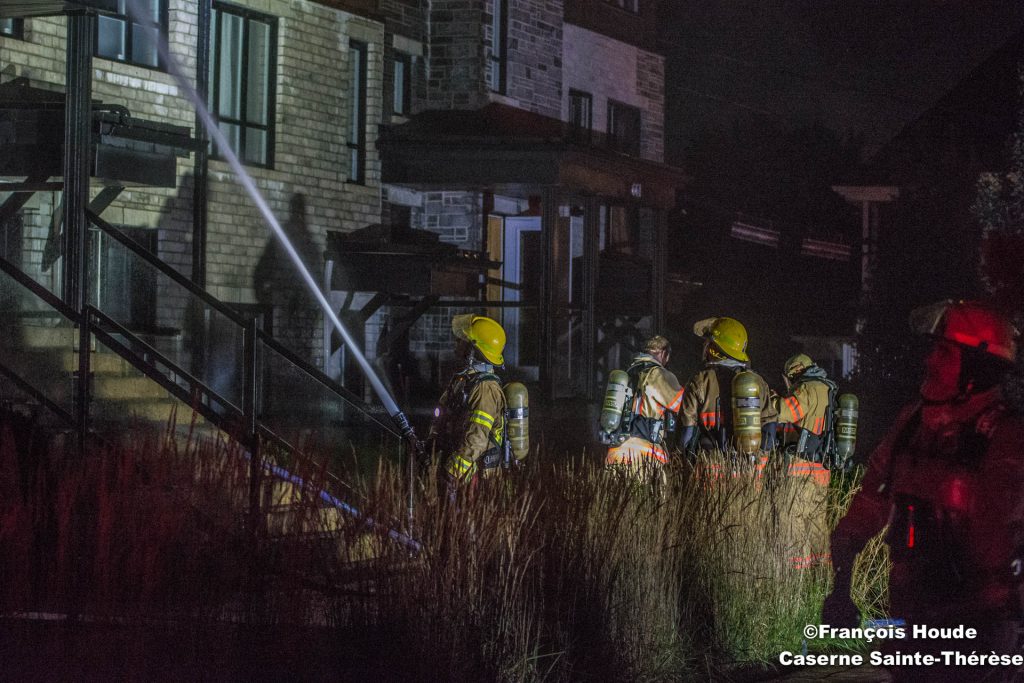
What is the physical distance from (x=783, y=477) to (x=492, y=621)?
2377 millimetres

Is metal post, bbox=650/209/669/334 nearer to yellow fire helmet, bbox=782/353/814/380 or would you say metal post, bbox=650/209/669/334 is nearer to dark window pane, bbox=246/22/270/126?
dark window pane, bbox=246/22/270/126

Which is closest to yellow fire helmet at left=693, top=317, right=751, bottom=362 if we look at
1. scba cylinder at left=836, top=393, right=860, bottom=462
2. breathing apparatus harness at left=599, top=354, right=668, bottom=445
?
breathing apparatus harness at left=599, top=354, right=668, bottom=445

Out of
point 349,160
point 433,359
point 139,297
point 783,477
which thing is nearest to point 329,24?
point 349,160

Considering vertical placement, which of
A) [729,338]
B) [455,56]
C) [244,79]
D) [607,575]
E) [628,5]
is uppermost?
[628,5]

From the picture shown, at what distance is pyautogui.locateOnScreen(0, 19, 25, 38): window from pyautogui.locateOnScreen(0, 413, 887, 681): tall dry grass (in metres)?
6.79

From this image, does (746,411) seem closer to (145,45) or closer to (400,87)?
(145,45)

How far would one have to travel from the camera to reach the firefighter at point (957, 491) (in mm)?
4957

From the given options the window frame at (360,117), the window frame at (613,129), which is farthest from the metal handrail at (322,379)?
the window frame at (613,129)

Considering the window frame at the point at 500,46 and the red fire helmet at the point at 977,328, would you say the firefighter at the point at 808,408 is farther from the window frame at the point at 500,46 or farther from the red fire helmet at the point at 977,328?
the window frame at the point at 500,46

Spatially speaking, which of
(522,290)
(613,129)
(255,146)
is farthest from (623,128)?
(255,146)

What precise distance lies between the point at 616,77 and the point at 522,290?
5.61 meters

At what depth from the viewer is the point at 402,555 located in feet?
22.4

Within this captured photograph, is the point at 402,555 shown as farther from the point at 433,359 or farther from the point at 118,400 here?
the point at 433,359

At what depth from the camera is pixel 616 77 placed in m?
25.1
